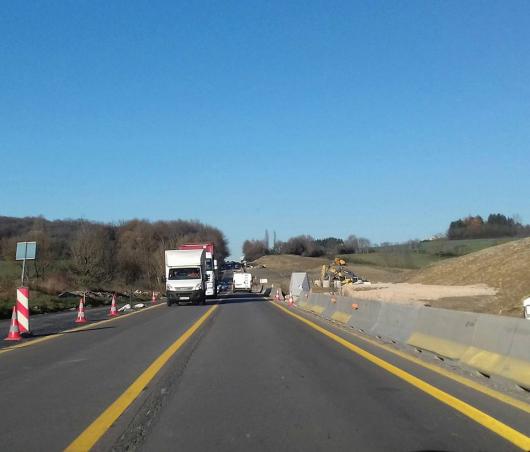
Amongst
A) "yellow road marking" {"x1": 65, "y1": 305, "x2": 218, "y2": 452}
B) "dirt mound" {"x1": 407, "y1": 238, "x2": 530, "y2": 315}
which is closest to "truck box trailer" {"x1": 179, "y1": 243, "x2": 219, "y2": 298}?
"dirt mound" {"x1": 407, "y1": 238, "x2": 530, "y2": 315}

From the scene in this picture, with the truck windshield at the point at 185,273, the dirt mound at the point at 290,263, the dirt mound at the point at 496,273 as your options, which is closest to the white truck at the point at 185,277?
the truck windshield at the point at 185,273

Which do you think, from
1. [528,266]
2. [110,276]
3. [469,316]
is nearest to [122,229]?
[110,276]

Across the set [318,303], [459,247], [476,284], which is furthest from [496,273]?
[459,247]

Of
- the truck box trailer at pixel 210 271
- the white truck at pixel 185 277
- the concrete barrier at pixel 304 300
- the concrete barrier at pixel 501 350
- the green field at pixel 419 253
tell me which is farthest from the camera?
the green field at pixel 419 253

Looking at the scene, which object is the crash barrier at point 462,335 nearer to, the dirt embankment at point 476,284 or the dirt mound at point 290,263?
the dirt embankment at point 476,284

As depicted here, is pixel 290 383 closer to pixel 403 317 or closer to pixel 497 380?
pixel 497 380

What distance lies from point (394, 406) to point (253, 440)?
2265 millimetres

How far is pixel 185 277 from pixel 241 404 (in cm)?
3334

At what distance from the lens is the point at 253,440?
20.3ft

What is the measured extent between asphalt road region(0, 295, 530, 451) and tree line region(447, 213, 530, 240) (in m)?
85.4

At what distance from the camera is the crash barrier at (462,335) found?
28.7 feet

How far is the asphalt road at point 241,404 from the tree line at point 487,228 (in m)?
85.4

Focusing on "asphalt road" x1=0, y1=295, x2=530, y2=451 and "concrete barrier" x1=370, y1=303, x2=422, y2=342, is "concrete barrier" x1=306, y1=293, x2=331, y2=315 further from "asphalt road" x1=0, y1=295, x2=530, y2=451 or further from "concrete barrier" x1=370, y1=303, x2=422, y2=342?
"asphalt road" x1=0, y1=295, x2=530, y2=451

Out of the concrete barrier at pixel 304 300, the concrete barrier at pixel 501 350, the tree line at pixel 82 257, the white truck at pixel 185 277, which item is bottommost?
the concrete barrier at pixel 501 350
